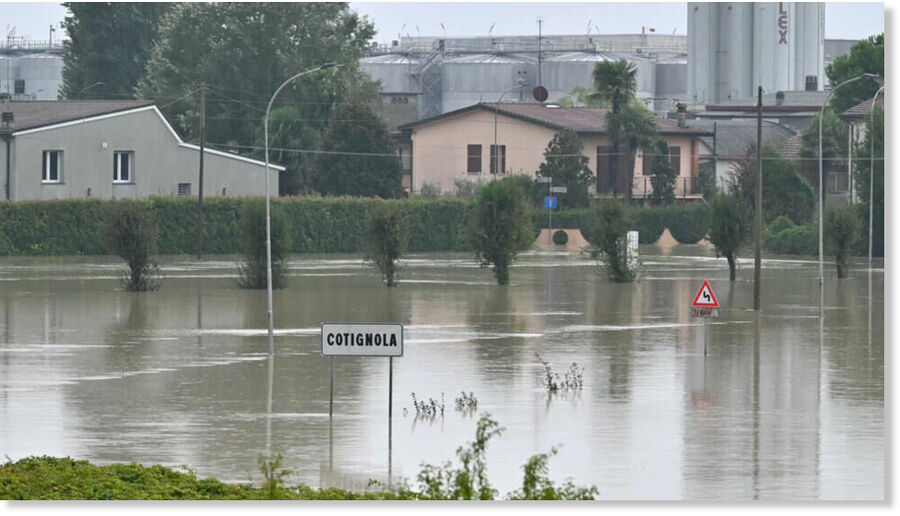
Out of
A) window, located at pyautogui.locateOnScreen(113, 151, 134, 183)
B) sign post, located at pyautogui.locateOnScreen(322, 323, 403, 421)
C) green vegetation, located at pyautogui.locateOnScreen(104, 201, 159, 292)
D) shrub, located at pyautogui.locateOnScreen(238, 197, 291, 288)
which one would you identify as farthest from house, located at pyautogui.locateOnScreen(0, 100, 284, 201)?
sign post, located at pyautogui.locateOnScreen(322, 323, 403, 421)

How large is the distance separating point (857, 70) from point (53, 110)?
43.0 meters

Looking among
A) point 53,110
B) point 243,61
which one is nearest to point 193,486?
point 53,110

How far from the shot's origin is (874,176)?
68.7 meters

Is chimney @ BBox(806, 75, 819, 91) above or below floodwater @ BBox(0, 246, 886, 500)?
above

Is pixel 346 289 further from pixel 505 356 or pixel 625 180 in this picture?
pixel 625 180

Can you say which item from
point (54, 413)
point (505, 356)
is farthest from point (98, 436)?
point (505, 356)

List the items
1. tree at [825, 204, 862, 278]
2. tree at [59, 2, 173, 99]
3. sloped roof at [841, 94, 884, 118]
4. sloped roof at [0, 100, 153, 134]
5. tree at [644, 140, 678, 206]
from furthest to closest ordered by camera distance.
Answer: tree at [59, 2, 173, 99]
tree at [644, 140, 678, 206]
sloped roof at [841, 94, 884, 118]
sloped roof at [0, 100, 153, 134]
tree at [825, 204, 862, 278]

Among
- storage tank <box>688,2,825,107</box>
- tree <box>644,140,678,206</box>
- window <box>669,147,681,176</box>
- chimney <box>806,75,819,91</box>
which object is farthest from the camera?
chimney <box>806,75,819,91</box>

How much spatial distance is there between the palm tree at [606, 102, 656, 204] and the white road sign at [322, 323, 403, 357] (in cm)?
6566

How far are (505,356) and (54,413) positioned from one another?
10030 millimetres

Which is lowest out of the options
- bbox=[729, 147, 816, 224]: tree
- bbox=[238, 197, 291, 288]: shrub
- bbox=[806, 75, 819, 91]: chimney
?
bbox=[238, 197, 291, 288]: shrub

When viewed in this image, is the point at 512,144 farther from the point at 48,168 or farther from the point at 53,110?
the point at 48,168

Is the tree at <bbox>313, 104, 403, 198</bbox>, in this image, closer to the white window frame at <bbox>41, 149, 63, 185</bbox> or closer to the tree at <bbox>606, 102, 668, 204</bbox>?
the tree at <bbox>606, 102, 668, 204</bbox>

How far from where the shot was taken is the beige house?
89625 mm
